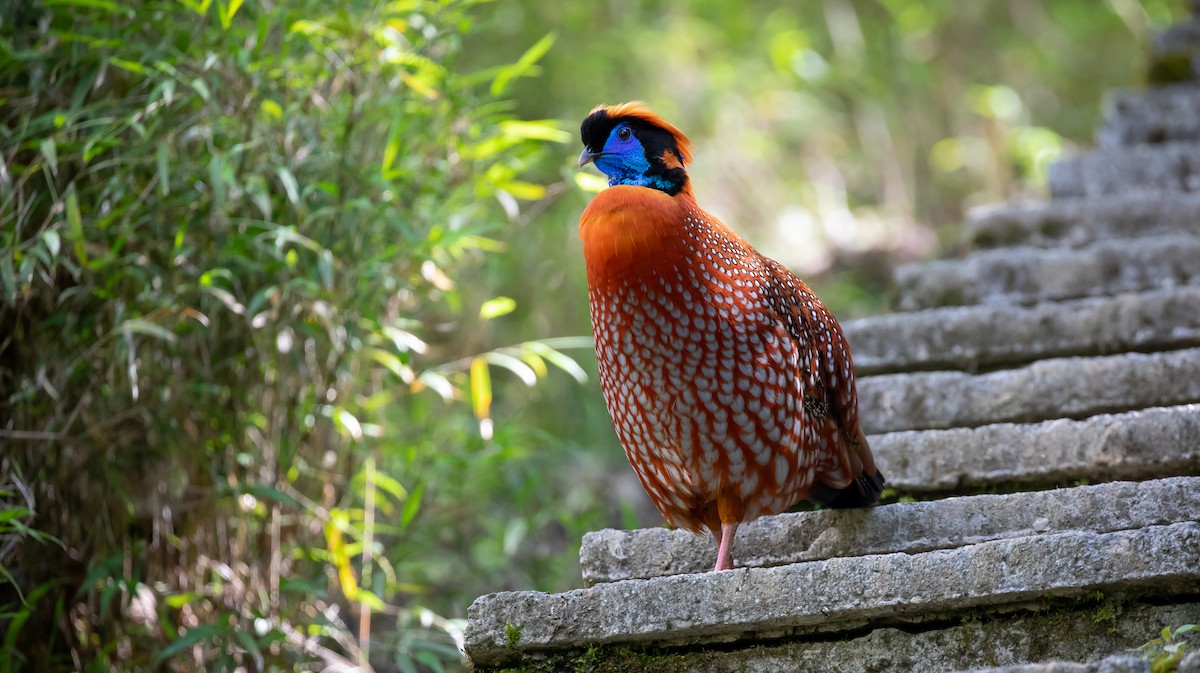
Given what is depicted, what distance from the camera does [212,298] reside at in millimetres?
2932

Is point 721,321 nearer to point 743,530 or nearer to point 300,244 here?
point 743,530

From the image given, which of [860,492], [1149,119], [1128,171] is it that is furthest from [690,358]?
[1149,119]

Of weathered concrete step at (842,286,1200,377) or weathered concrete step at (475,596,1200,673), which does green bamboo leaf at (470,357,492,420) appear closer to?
weathered concrete step at (842,286,1200,377)

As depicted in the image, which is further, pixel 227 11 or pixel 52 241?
pixel 227 11

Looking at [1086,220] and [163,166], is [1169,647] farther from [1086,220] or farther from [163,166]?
[1086,220]

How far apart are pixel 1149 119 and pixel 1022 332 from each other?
1.82m

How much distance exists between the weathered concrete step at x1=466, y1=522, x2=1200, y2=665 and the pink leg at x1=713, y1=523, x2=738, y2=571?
277 mm

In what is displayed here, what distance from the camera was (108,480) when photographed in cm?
292

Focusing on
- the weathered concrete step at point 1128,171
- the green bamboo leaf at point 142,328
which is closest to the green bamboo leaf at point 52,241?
the green bamboo leaf at point 142,328

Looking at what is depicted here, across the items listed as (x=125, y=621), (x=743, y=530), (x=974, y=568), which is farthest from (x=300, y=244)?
(x=974, y=568)

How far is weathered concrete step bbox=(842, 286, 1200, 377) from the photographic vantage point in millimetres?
2982

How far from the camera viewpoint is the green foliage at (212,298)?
2801 mm

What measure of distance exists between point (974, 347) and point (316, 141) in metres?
1.79

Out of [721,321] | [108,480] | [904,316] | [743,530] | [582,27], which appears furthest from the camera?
[582,27]
